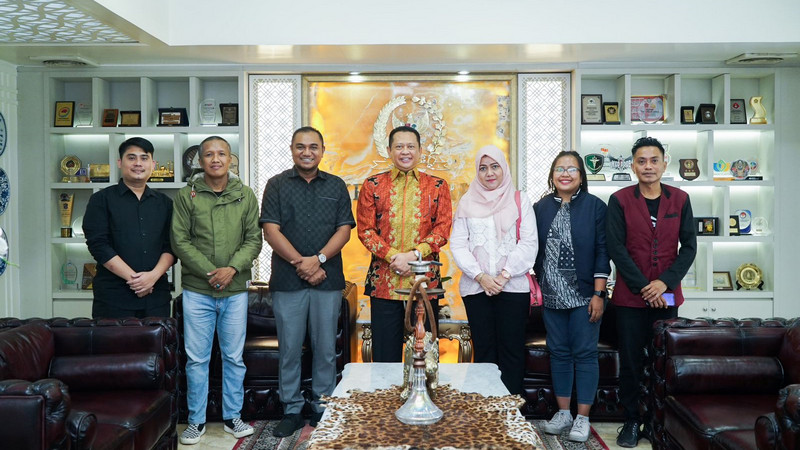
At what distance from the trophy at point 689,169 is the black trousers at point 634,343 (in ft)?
7.18

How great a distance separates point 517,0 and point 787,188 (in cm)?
274

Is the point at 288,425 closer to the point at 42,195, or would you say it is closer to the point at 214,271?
the point at 214,271

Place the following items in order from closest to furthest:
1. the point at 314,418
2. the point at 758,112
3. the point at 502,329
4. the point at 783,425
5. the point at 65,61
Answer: the point at 783,425 → the point at 502,329 → the point at 314,418 → the point at 65,61 → the point at 758,112

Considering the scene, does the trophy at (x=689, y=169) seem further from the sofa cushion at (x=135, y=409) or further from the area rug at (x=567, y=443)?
the sofa cushion at (x=135, y=409)

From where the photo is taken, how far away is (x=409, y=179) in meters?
3.70

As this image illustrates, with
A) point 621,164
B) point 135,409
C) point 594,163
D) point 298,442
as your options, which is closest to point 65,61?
point 135,409

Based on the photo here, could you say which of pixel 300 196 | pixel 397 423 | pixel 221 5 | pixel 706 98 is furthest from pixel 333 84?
pixel 397 423

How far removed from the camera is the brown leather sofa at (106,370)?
2631mm

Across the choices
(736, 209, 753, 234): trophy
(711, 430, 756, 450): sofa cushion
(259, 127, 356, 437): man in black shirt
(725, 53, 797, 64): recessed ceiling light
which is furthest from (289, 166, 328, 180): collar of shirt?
(736, 209, 753, 234): trophy

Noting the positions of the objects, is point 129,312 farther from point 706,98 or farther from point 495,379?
point 706,98

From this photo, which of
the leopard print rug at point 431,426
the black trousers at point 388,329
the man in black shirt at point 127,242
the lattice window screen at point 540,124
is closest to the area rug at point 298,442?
the black trousers at point 388,329

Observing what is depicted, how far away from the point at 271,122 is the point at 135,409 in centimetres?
304

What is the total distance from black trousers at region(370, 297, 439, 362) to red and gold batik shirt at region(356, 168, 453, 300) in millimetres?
71

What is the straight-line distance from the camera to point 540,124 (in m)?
5.37
